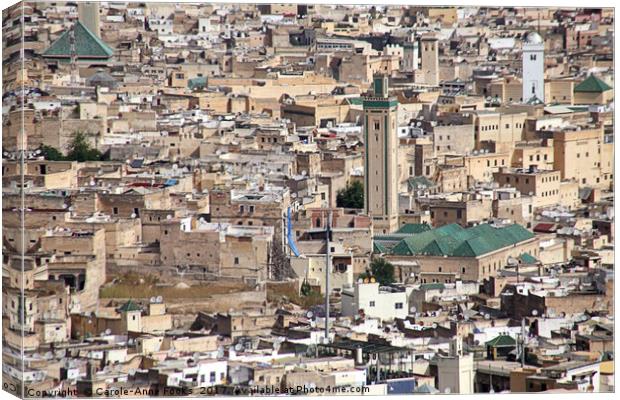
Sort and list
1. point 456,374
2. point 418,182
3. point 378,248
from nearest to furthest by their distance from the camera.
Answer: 1. point 456,374
2. point 378,248
3. point 418,182

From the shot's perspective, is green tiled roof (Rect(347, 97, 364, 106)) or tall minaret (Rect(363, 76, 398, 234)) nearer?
tall minaret (Rect(363, 76, 398, 234))

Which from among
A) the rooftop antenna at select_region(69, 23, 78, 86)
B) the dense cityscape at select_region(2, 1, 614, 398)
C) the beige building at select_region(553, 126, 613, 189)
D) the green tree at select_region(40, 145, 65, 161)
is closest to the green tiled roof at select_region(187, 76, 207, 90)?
the dense cityscape at select_region(2, 1, 614, 398)

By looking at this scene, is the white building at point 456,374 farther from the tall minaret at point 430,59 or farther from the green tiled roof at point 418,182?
the tall minaret at point 430,59

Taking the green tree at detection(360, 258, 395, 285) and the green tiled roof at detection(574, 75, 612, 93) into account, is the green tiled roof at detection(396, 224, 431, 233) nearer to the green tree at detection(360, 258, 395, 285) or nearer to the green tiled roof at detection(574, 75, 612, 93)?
the green tree at detection(360, 258, 395, 285)

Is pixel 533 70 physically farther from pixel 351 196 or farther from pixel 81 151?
pixel 351 196

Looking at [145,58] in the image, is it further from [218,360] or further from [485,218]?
[218,360]

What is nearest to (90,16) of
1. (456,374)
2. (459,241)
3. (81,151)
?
(81,151)
